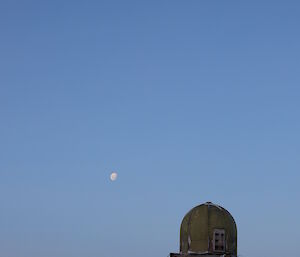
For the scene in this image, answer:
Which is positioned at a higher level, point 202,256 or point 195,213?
point 195,213

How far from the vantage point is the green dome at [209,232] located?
48000mm

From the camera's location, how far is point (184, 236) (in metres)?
49.3

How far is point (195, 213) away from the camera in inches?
1941

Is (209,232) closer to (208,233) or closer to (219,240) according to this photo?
(208,233)

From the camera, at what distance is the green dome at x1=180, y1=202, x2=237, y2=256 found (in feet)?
157

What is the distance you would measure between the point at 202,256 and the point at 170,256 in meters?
2.73

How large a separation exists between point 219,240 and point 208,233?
98 cm

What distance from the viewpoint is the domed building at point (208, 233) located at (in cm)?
4794

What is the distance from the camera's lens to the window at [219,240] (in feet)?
157

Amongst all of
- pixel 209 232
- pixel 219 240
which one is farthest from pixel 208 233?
pixel 219 240

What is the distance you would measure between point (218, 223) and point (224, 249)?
196cm

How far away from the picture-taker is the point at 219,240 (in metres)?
48.2

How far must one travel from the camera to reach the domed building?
4794 centimetres

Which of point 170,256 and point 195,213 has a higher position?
point 195,213
